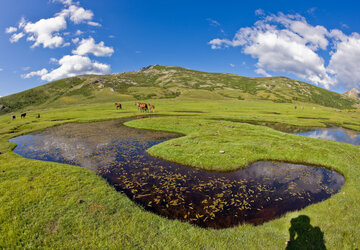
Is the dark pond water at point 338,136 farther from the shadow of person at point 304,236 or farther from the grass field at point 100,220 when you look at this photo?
the shadow of person at point 304,236

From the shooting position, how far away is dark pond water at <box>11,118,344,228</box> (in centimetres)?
1275

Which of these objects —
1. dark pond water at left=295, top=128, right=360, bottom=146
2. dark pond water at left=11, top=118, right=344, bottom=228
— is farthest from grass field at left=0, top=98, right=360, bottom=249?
dark pond water at left=295, top=128, right=360, bottom=146

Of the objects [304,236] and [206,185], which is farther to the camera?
[206,185]

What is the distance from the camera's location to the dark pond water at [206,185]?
41.8ft

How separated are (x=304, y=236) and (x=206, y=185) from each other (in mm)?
8187

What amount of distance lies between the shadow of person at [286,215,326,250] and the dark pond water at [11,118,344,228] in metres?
1.81

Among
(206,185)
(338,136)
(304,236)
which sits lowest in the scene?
(304,236)

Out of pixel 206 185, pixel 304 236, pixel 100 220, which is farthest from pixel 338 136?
pixel 100 220

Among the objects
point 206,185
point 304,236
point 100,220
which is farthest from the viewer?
point 206,185

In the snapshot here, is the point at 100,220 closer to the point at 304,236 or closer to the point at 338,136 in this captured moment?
the point at 304,236

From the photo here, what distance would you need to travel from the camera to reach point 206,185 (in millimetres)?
16438

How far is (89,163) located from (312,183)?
25.9m

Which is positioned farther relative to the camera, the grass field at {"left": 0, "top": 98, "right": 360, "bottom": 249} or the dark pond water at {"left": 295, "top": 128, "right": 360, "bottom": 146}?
the dark pond water at {"left": 295, "top": 128, "right": 360, "bottom": 146}

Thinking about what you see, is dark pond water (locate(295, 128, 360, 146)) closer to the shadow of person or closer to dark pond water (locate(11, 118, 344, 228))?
dark pond water (locate(11, 118, 344, 228))
